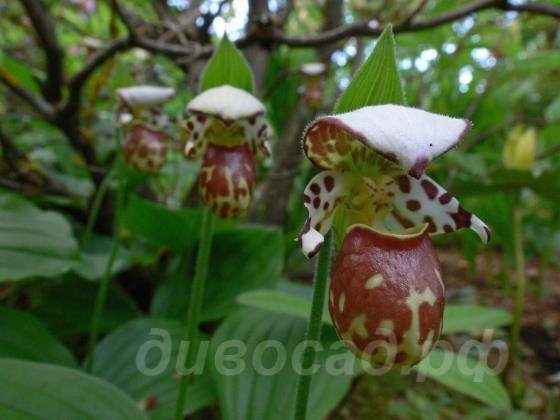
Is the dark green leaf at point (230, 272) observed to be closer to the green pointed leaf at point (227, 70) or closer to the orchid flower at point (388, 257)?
the green pointed leaf at point (227, 70)

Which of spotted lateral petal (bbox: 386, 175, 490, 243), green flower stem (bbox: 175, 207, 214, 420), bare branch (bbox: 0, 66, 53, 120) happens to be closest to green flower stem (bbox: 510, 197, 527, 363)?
spotted lateral petal (bbox: 386, 175, 490, 243)

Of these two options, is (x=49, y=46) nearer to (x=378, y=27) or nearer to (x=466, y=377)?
(x=378, y=27)

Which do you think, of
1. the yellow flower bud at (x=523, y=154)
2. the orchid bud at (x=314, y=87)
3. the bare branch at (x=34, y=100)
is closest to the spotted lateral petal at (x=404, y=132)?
the bare branch at (x=34, y=100)

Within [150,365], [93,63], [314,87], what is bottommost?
[150,365]

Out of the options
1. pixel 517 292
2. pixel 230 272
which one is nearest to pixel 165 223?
pixel 230 272

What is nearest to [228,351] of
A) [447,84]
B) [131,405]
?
[131,405]

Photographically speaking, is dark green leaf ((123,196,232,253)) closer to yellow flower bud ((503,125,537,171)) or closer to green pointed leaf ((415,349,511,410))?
green pointed leaf ((415,349,511,410))

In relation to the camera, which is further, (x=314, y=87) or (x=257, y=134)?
(x=314, y=87)
